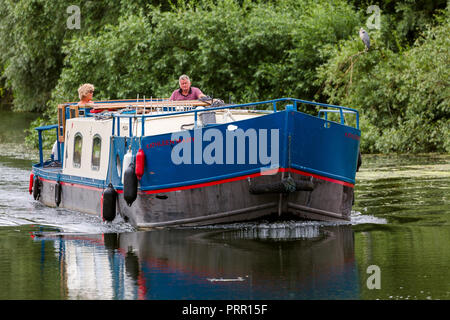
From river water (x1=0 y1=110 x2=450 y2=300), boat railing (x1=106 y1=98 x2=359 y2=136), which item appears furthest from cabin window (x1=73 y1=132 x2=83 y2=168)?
boat railing (x1=106 y1=98 x2=359 y2=136)

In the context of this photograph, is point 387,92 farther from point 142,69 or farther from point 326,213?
point 326,213

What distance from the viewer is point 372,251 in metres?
12.3

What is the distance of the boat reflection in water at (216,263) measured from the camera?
988 centimetres

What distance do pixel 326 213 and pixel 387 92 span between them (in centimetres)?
1477

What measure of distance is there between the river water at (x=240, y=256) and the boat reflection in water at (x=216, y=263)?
13 millimetres

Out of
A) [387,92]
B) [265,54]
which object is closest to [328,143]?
[387,92]

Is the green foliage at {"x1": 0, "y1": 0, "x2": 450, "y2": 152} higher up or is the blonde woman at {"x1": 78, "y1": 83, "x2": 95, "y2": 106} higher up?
the green foliage at {"x1": 0, "y1": 0, "x2": 450, "y2": 152}

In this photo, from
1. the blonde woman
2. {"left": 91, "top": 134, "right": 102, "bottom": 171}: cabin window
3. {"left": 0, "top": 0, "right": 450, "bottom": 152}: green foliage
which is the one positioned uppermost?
{"left": 0, "top": 0, "right": 450, "bottom": 152}: green foliage

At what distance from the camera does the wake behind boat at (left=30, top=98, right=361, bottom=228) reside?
14.3 m

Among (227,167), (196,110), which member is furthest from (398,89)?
(227,167)

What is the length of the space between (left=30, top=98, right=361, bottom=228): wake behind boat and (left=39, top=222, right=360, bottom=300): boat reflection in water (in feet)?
1.12

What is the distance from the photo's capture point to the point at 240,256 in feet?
39.8

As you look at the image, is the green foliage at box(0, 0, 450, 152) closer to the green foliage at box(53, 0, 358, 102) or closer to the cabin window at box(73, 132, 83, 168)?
the green foliage at box(53, 0, 358, 102)

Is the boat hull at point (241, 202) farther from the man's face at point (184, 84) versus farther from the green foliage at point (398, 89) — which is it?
the green foliage at point (398, 89)
